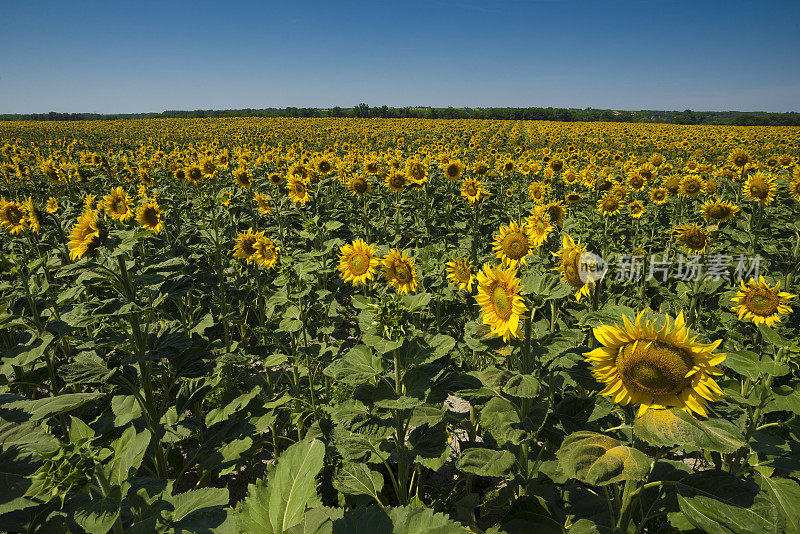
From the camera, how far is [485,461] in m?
2.34

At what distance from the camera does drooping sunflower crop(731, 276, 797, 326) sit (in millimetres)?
4047

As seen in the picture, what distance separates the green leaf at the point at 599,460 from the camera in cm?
160

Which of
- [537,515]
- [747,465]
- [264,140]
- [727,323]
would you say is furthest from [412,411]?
[264,140]

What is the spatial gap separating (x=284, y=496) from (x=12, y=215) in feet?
24.3

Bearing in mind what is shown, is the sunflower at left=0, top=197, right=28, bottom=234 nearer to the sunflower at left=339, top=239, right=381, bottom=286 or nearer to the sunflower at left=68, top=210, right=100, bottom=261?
the sunflower at left=68, top=210, right=100, bottom=261

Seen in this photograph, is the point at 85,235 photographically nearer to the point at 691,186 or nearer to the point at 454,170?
the point at 454,170

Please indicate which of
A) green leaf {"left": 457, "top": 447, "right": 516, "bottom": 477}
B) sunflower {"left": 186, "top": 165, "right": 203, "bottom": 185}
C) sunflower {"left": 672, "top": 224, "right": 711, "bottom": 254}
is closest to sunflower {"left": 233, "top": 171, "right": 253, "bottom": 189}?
sunflower {"left": 186, "top": 165, "right": 203, "bottom": 185}

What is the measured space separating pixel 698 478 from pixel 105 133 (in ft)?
145

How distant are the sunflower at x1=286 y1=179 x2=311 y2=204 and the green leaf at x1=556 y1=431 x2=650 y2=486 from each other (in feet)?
23.3

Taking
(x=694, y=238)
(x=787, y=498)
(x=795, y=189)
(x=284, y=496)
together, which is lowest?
(x=787, y=498)

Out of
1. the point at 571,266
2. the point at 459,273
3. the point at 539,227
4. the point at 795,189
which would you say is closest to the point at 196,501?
the point at 571,266

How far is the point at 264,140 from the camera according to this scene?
24844mm

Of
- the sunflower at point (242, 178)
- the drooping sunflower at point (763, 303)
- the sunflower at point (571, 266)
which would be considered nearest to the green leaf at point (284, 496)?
the sunflower at point (571, 266)

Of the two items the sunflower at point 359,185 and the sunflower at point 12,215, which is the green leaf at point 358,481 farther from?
the sunflower at point 359,185
